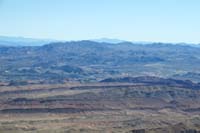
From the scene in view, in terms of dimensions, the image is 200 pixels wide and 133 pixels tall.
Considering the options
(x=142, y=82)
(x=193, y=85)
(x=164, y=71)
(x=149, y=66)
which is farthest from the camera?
(x=149, y=66)

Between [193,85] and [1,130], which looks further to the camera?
[193,85]

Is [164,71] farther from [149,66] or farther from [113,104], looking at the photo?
[113,104]

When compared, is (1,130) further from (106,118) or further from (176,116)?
(176,116)

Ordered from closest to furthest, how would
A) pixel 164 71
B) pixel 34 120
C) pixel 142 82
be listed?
pixel 34 120, pixel 142 82, pixel 164 71

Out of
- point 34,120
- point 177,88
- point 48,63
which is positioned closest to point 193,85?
point 177,88

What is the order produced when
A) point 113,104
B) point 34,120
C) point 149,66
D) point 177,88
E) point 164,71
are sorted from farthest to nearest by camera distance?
point 149,66 → point 164,71 → point 177,88 → point 113,104 → point 34,120

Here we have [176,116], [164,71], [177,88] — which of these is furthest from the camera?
[164,71]

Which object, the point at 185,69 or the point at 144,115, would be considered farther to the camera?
the point at 185,69

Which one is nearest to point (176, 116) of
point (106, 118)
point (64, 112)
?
point (106, 118)
